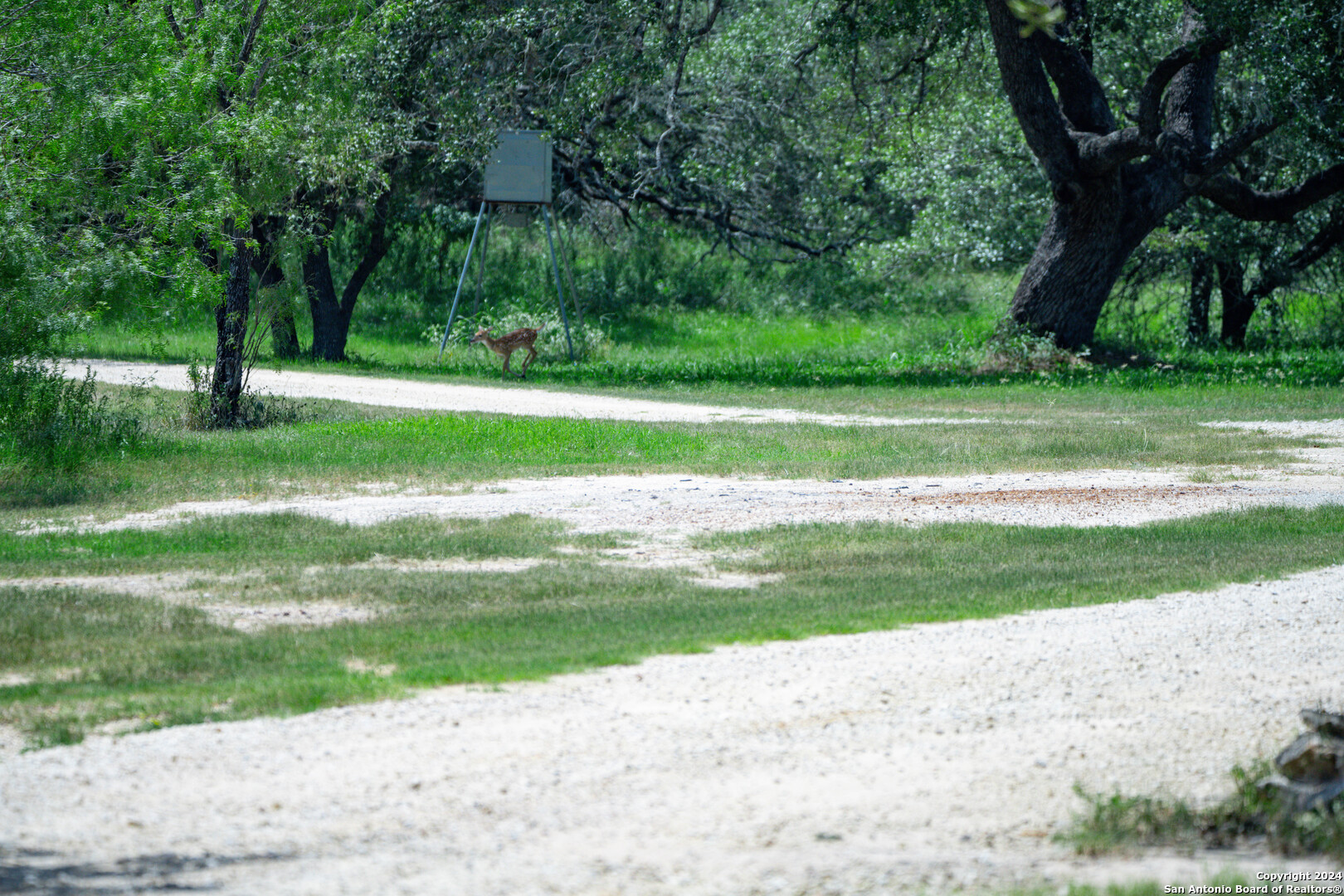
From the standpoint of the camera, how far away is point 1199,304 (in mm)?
25969

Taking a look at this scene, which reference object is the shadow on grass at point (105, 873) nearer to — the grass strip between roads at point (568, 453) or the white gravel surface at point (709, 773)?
the white gravel surface at point (709, 773)

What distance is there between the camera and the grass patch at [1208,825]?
417 cm

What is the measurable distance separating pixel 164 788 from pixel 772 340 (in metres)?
23.5

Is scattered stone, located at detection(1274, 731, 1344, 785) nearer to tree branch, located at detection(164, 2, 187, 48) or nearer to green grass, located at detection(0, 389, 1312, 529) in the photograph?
green grass, located at detection(0, 389, 1312, 529)

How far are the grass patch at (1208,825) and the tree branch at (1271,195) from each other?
18.8m

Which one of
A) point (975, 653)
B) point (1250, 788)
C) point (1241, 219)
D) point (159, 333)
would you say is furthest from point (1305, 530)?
point (1241, 219)

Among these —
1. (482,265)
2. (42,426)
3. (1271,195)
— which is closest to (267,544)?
(42,426)

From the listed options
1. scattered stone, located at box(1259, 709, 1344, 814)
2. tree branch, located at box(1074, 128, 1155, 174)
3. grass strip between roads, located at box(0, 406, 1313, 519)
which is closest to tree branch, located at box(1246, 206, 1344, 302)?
tree branch, located at box(1074, 128, 1155, 174)

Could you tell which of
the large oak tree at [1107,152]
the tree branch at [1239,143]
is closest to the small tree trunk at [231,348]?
the large oak tree at [1107,152]

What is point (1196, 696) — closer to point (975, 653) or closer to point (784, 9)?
point (975, 653)

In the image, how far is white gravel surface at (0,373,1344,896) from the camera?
156 inches

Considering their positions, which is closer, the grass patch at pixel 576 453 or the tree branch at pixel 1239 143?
the grass patch at pixel 576 453

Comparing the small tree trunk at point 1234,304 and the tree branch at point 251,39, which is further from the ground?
the tree branch at point 251,39

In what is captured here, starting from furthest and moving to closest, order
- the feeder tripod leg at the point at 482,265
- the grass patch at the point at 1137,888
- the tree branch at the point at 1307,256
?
the feeder tripod leg at the point at 482,265
the tree branch at the point at 1307,256
the grass patch at the point at 1137,888
